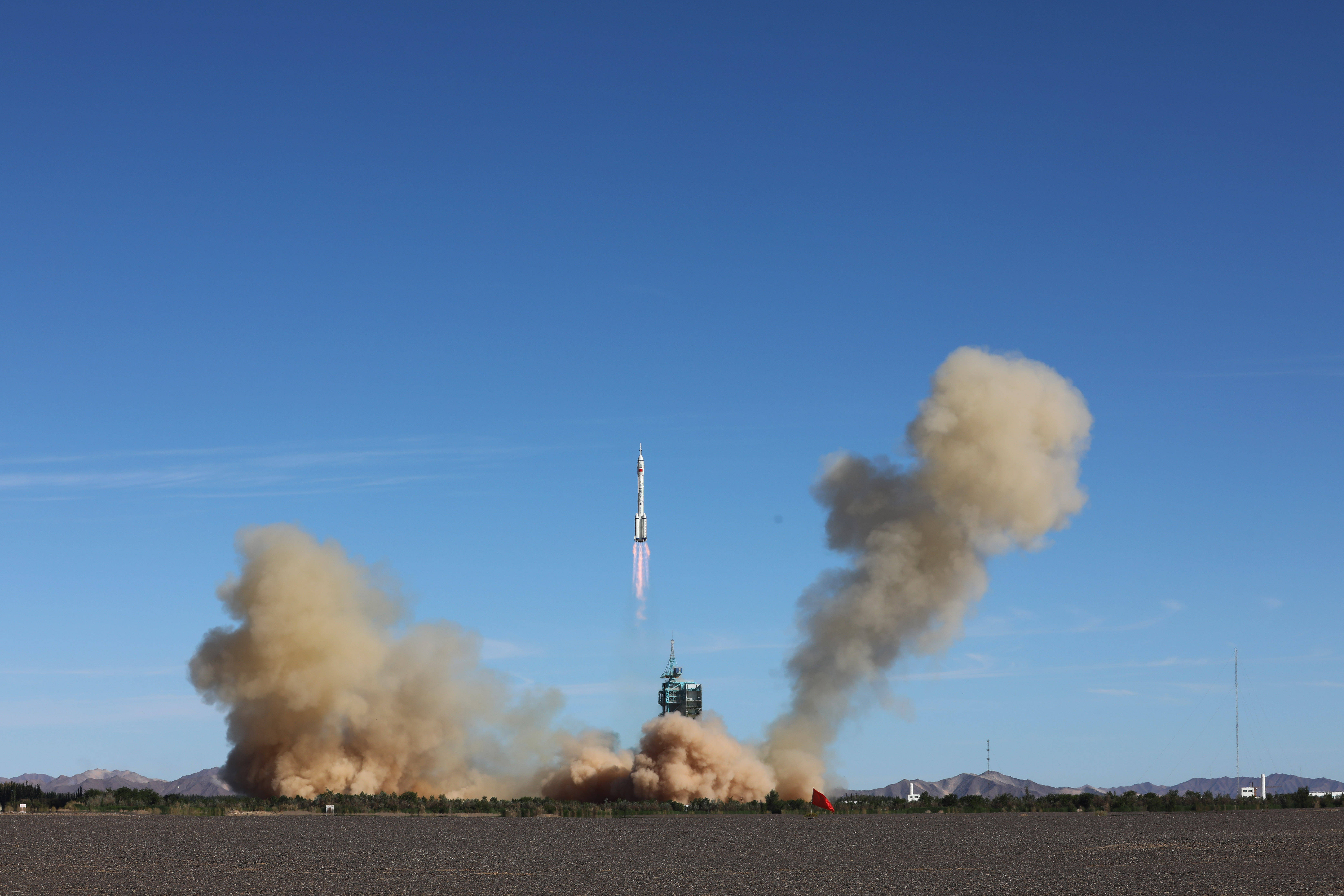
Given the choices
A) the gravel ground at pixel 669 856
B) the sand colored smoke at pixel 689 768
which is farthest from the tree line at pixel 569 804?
the gravel ground at pixel 669 856

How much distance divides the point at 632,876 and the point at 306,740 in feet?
165

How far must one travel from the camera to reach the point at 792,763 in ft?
260

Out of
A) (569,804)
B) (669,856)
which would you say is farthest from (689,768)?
(669,856)

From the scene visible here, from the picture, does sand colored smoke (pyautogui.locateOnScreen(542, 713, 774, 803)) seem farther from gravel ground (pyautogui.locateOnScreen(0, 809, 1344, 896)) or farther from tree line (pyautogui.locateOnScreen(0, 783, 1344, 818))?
gravel ground (pyautogui.locateOnScreen(0, 809, 1344, 896))

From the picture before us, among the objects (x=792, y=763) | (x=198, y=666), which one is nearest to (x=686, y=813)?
(x=792, y=763)

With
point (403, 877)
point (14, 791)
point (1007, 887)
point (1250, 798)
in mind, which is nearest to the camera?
point (1007, 887)

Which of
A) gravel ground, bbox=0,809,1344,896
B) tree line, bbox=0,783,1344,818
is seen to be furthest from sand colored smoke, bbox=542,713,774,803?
gravel ground, bbox=0,809,1344,896

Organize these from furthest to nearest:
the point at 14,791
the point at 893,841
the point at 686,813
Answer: the point at 14,791
the point at 686,813
the point at 893,841

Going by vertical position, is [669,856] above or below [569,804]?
above

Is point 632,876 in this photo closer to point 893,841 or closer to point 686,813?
point 893,841

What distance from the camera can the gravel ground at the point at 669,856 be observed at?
33.0 m

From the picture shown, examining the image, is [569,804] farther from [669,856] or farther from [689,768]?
[669,856]

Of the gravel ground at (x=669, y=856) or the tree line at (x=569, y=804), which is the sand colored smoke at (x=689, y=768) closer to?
the tree line at (x=569, y=804)

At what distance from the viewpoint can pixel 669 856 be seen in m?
42.8
